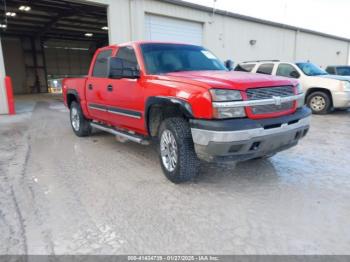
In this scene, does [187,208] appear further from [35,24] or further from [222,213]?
[35,24]

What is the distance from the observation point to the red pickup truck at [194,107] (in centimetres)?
290

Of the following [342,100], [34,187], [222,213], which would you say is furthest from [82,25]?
[222,213]

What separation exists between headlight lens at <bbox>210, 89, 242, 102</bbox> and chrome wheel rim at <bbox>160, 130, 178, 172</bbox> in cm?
76

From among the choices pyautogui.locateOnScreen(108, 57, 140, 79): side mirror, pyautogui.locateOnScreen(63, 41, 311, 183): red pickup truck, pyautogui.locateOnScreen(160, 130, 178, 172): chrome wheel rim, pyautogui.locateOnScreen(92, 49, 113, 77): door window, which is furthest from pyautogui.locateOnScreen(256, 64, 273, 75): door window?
pyautogui.locateOnScreen(160, 130, 178, 172): chrome wheel rim

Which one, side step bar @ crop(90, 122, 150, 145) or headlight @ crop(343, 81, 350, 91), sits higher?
headlight @ crop(343, 81, 350, 91)

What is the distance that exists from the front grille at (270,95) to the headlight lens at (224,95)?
0.51ft

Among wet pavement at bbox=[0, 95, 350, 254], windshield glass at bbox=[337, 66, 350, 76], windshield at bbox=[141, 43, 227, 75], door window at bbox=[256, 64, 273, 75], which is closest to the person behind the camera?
wet pavement at bbox=[0, 95, 350, 254]

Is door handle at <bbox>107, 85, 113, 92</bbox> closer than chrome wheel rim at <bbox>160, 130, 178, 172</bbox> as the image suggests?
No

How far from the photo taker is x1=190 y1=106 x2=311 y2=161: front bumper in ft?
9.27

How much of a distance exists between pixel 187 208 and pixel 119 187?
100cm

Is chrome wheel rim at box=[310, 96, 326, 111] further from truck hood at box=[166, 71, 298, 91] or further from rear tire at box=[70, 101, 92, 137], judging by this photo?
rear tire at box=[70, 101, 92, 137]

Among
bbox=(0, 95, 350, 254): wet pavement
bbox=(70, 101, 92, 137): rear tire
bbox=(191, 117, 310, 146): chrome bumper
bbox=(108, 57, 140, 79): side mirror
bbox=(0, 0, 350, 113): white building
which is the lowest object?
bbox=(0, 95, 350, 254): wet pavement

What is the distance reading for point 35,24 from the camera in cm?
2103

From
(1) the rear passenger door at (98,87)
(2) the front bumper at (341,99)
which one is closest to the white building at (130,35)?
(1) the rear passenger door at (98,87)
